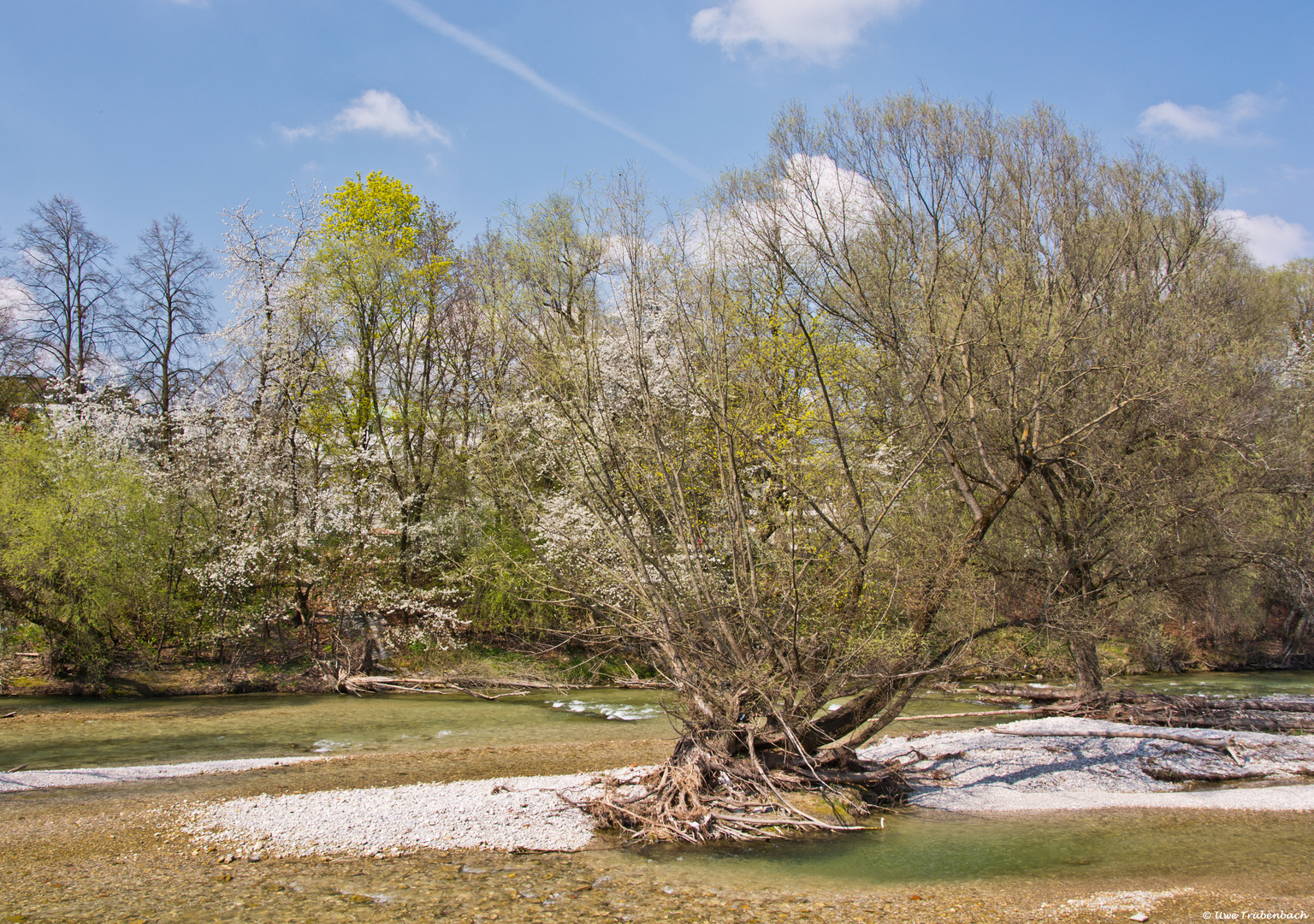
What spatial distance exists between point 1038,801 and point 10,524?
20920mm

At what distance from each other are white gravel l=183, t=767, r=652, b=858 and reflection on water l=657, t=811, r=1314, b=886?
1.34 metres

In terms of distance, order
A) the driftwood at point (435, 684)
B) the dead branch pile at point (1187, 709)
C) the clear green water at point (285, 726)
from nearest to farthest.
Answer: the clear green water at point (285, 726)
the dead branch pile at point (1187, 709)
the driftwood at point (435, 684)

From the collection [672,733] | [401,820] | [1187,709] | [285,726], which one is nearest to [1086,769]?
[1187,709]

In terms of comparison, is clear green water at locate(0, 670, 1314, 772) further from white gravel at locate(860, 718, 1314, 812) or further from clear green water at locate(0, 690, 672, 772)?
white gravel at locate(860, 718, 1314, 812)

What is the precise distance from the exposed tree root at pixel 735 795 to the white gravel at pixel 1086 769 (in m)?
1.10

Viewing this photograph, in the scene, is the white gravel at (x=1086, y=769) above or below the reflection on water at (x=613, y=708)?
above

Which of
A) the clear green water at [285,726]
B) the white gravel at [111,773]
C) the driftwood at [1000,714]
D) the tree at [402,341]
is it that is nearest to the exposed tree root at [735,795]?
the clear green water at [285,726]

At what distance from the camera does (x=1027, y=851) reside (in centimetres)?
752

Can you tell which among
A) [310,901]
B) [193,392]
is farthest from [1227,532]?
[193,392]

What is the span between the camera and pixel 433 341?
2467cm

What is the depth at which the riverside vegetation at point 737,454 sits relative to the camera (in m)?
9.20

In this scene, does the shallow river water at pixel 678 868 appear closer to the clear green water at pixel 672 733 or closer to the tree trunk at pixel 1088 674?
the clear green water at pixel 672 733

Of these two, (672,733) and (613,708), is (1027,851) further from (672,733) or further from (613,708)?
(613,708)

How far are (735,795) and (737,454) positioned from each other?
17.4 ft
